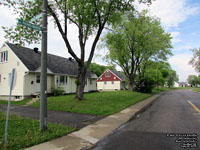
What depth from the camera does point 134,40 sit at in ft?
90.7

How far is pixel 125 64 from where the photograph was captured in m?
31.7

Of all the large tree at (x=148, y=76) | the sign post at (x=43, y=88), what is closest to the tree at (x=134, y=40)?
the large tree at (x=148, y=76)

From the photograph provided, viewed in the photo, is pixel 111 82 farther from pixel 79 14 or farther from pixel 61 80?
pixel 79 14

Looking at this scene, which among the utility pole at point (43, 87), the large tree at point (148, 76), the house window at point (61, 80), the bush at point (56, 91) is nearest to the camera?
the utility pole at point (43, 87)

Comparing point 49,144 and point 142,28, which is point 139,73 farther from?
point 49,144

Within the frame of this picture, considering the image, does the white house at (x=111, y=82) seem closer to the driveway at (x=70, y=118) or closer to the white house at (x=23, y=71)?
the white house at (x=23, y=71)

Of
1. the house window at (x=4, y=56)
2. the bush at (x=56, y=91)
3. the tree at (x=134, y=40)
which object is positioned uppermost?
the tree at (x=134, y=40)

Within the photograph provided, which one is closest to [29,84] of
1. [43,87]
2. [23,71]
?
[23,71]

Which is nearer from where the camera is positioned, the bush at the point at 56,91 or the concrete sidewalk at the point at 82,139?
the concrete sidewalk at the point at 82,139

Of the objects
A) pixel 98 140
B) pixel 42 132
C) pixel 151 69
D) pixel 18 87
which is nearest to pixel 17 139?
pixel 42 132

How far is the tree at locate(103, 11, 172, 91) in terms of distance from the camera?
2584 cm

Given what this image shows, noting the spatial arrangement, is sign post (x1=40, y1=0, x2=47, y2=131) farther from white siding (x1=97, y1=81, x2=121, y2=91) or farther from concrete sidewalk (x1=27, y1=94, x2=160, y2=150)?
white siding (x1=97, y1=81, x2=121, y2=91)

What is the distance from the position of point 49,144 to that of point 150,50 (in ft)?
A: 87.1

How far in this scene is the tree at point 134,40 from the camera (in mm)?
25844
